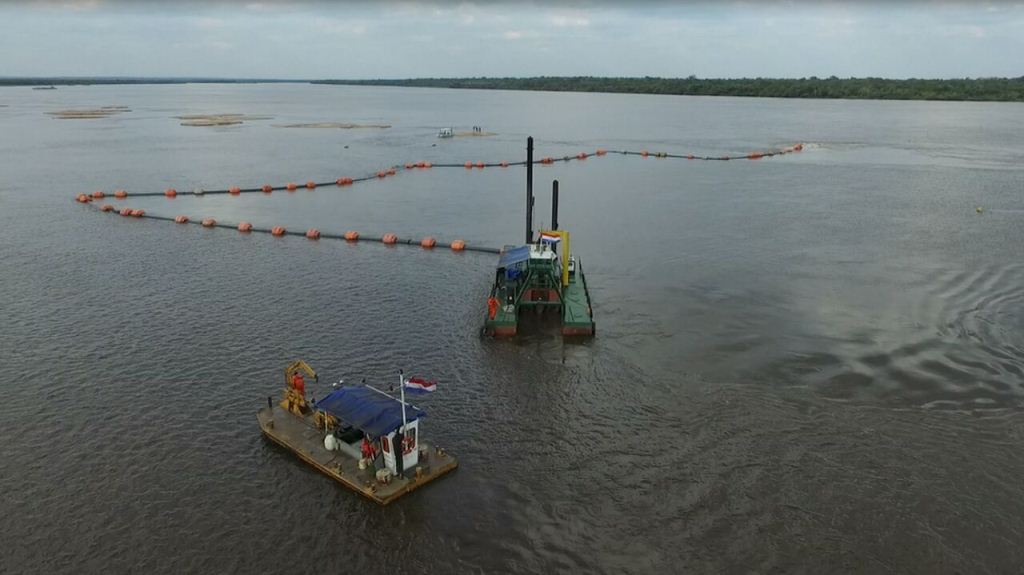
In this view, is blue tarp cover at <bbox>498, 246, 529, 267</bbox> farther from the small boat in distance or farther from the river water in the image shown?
the small boat in distance

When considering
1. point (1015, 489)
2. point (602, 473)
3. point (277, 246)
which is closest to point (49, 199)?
point (277, 246)

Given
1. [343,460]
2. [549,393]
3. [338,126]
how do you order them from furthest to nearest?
1. [338,126]
2. [549,393]
3. [343,460]

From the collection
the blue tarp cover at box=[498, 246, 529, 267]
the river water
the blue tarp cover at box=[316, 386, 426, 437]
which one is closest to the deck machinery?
the blue tarp cover at box=[498, 246, 529, 267]

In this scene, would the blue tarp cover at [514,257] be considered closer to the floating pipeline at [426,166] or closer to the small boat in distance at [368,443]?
the small boat in distance at [368,443]

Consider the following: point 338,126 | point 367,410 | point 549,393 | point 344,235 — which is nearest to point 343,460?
point 367,410

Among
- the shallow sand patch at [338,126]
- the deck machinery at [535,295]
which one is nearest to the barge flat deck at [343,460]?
→ the deck machinery at [535,295]

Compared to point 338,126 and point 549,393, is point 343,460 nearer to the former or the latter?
point 549,393
